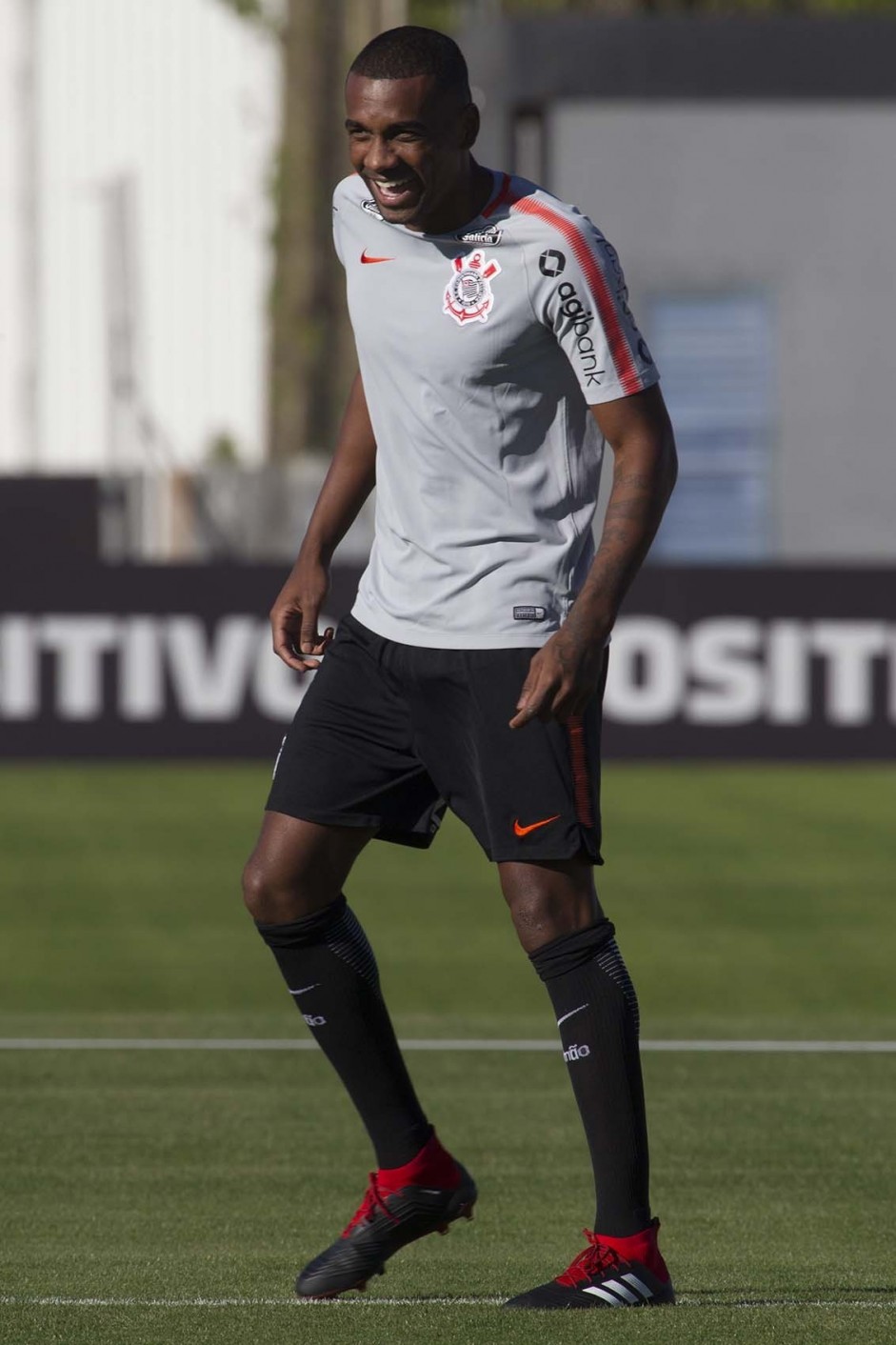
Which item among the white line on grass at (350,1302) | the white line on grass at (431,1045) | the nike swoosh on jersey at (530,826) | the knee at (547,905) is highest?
the nike swoosh on jersey at (530,826)

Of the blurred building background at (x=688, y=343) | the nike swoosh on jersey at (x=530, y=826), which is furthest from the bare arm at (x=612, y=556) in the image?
the blurred building background at (x=688, y=343)

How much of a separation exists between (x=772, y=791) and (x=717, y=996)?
6760mm

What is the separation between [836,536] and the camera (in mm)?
21219

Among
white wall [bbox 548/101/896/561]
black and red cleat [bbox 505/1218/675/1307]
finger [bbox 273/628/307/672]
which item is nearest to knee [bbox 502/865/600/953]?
black and red cleat [bbox 505/1218/675/1307]

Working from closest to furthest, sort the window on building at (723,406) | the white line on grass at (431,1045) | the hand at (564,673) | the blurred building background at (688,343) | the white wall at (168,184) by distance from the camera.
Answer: the hand at (564,673)
the white line on grass at (431,1045)
the blurred building background at (688,343)
the window on building at (723,406)
the white wall at (168,184)

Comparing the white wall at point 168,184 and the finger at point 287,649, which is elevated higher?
the finger at point 287,649

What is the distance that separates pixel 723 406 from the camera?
69.5 feet

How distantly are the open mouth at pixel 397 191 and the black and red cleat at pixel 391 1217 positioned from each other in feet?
5.65

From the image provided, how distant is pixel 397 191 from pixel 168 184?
4303cm

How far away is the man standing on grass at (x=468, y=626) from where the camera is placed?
4.88 metres

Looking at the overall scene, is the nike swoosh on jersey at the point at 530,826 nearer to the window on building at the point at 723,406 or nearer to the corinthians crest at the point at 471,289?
the corinthians crest at the point at 471,289

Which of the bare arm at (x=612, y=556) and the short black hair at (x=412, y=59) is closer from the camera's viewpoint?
the bare arm at (x=612, y=556)

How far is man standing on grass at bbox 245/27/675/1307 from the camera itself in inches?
192

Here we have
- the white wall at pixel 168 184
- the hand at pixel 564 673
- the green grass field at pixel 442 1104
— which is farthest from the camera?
the white wall at pixel 168 184
